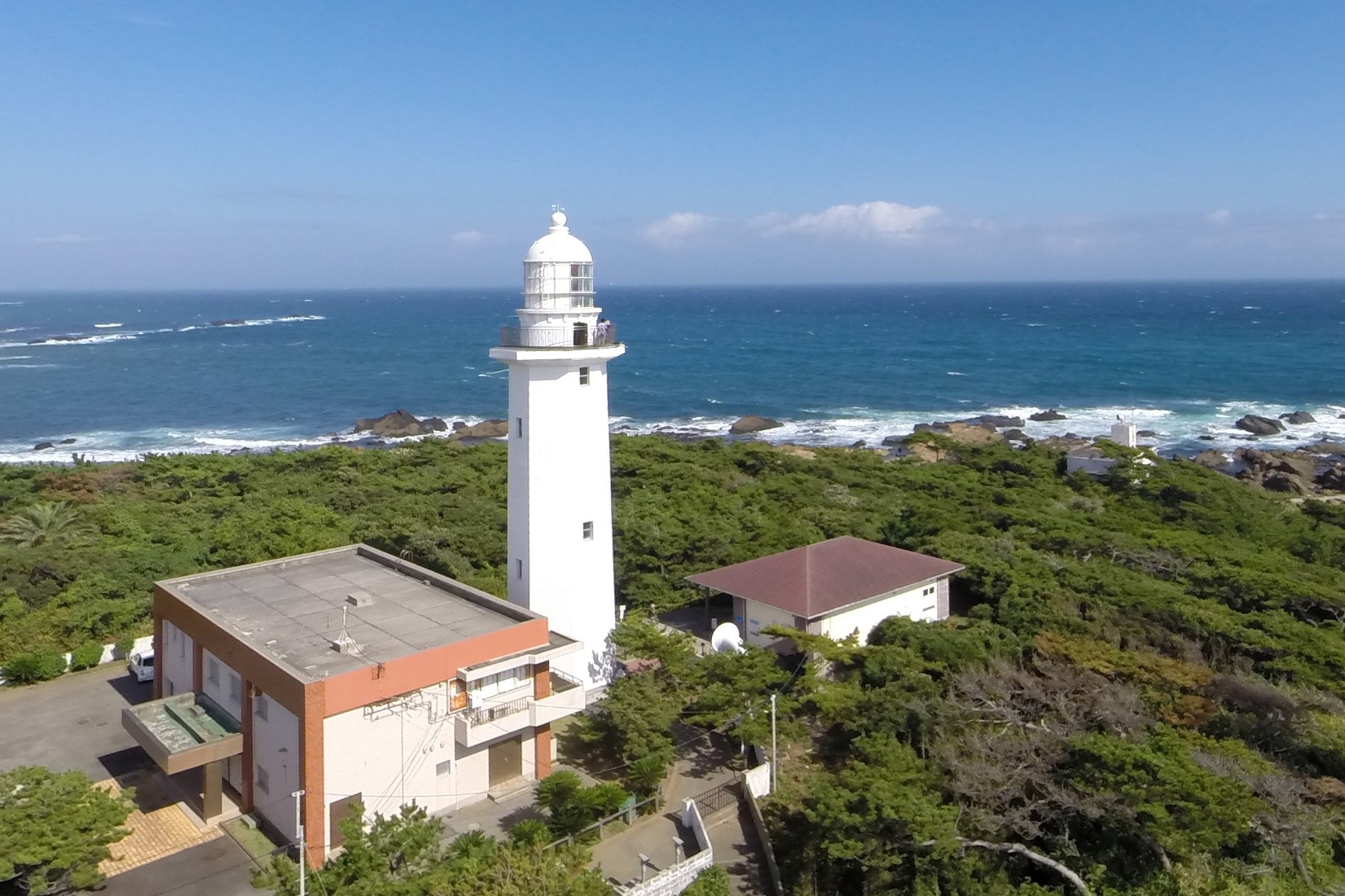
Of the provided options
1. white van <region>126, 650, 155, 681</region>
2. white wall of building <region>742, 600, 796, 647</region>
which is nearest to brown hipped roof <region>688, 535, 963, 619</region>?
white wall of building <region>742, 600, 796, 647</region>

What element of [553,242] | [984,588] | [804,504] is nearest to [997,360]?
[804,504]

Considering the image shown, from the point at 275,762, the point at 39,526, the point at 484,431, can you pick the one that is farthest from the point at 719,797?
the point at 484,431

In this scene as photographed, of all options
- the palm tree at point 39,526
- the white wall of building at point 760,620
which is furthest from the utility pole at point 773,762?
the palm tree at point 39,526

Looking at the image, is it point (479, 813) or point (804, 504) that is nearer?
point (479, 813)

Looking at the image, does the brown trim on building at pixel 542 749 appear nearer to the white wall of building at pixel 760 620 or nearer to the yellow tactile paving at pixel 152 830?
the yellow tactile paving at pixel 152 830

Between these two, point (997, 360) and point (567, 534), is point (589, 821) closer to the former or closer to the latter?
point (567, 534)

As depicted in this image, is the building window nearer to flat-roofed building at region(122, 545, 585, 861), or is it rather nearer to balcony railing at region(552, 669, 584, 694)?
flat-roofed building at region(122, 545, 585, 861)

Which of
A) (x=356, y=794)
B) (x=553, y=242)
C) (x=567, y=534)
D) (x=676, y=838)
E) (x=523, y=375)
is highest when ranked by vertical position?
(x=553, y=242)
